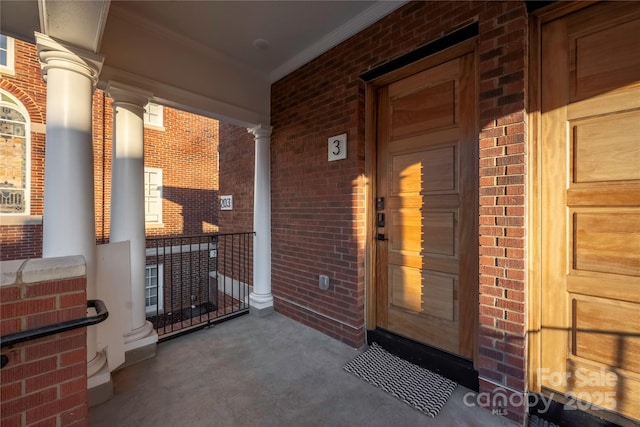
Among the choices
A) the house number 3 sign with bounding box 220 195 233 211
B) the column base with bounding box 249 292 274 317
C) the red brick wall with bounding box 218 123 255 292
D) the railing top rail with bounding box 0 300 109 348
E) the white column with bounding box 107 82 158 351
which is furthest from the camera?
the house number 3 sign with bounding box 220 195 233 211

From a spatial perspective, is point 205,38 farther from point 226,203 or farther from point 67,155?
point 226,203

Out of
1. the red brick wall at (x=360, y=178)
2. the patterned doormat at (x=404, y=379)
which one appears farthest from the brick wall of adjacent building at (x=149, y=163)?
the patterned doormat at (x=404, y=379)

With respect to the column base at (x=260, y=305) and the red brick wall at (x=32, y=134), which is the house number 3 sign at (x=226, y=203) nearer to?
the column base at (x=260, y=305)

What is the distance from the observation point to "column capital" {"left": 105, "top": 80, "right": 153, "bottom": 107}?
2.20 metres

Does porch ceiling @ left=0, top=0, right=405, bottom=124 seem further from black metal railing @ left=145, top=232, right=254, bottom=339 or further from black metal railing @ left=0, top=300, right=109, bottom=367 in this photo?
black metal railing @ left=0, top=300, right=109, bottom=367

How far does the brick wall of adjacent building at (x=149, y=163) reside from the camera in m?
6.30

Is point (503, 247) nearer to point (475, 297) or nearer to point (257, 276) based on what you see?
point (475, 297)

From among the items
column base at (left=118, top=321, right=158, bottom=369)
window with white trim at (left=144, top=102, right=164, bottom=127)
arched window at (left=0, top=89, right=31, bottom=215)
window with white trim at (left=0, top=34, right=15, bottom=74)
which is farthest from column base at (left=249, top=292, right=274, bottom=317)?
window with white trim at (left=0, top=34, right=15, bottom=74)

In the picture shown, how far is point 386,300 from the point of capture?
2.43 metres

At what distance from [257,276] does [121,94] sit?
224 centimetres

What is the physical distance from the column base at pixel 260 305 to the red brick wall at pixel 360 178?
0.36 feet

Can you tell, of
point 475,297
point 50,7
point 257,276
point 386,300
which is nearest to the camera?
point 50,7

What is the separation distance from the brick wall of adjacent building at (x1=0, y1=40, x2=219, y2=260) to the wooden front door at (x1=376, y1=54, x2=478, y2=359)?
773 centimetres

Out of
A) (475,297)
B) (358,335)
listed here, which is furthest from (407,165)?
(358,335)
